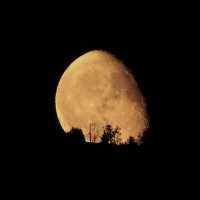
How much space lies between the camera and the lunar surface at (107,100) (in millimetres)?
15219

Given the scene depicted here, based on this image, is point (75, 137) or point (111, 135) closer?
point (75, 137)

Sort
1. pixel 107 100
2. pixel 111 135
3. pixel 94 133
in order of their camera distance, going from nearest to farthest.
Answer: pixel 111 135
pixel 94 133
pixel 107 100

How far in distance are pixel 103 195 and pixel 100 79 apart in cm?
809

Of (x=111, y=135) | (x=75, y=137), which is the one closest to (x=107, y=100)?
(x=111, y=135)

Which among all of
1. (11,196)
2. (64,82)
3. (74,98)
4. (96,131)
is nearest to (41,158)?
(11,196)

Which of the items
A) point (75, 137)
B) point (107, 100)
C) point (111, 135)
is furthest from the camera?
point (107, 100)

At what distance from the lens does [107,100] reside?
49.6 feet

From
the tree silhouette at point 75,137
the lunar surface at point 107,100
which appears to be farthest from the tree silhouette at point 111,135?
the tree silhouette at point 75,137

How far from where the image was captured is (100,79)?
1538 cm

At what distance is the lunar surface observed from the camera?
15.2 metres

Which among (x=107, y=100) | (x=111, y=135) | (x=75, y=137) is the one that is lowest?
(x=75, y=137)

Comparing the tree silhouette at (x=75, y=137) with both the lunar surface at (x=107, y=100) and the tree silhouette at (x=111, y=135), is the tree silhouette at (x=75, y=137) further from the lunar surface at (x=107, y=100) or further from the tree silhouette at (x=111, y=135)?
the lunar surface at (x=107, y=100)

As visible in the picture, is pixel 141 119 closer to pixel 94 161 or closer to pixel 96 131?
pixel 96 131

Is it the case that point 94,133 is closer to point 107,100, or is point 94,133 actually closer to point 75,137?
point 107,100
